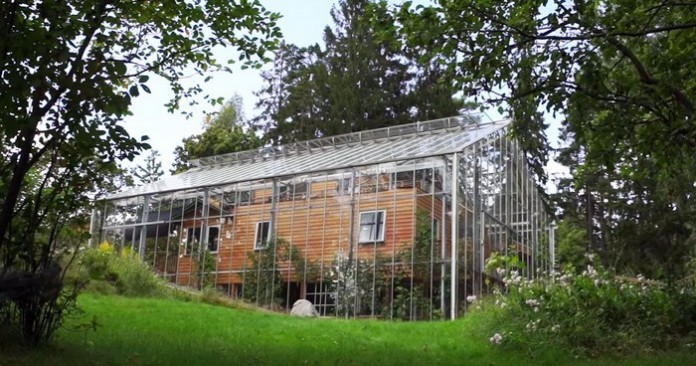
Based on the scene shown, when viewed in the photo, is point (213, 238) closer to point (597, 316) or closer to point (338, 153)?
point (338, 153)

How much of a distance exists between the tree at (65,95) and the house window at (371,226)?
11.1 meters

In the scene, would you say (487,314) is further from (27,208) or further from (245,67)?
(27,208)

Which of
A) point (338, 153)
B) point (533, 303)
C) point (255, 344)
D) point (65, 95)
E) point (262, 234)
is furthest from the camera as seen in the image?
point (338, 153)

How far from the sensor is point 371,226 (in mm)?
20156

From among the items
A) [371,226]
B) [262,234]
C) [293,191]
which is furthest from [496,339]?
[262,234]

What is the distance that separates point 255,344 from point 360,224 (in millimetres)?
11140

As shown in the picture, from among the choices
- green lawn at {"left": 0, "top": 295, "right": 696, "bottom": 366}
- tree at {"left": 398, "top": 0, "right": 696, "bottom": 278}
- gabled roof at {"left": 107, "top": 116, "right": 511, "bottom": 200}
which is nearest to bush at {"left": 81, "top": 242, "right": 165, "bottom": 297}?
green lawn at {"left": 0, "top": 295, "right": 696, "bottom": 366}

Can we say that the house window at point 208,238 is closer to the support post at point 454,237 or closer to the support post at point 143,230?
the support post at point 143,230

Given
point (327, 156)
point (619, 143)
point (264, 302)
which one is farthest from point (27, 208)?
point (327, 156)

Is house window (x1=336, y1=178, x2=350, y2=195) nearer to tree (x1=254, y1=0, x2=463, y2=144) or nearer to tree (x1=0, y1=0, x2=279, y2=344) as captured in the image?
tree (x1=0, y1=0, x2=279, y2=344)

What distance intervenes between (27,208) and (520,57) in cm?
545

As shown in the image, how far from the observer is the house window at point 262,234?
21805mm

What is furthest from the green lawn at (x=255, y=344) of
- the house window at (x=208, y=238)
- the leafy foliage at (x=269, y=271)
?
the house window at (x=208, y=238)

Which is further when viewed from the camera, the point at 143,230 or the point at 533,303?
the point at 143,230
